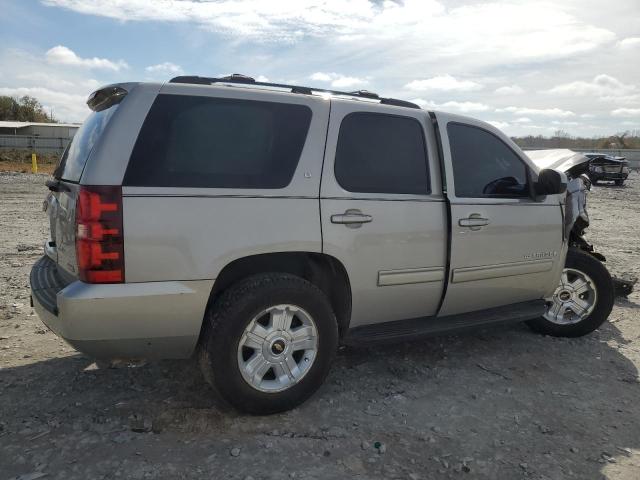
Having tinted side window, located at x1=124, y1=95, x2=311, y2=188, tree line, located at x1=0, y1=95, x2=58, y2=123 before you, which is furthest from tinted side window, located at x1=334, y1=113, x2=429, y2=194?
tree line, located at x1=0, y1=95, x2=58, y2=123

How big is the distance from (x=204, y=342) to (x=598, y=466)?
223cm

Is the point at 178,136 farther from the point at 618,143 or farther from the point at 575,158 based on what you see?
the point at 618,143

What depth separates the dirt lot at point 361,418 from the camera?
2719mm

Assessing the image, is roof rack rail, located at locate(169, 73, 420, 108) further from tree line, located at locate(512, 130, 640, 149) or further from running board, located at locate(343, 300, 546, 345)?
tree line, located at locate(512, 130, 640, 149)

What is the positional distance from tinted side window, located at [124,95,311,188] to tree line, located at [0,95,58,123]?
7484 centimetres

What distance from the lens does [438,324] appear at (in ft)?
12.3

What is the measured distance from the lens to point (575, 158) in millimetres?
5129

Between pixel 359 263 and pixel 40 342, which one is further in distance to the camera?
pixel 40 342

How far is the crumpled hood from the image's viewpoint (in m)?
5.03

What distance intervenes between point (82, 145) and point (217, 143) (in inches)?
33.1

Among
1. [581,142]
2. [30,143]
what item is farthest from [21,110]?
[581,142]

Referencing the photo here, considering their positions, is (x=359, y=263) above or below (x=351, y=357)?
above

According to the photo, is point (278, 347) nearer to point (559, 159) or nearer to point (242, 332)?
point (242, 332)

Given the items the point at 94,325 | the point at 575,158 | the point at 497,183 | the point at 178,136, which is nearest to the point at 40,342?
the point at 94,325
